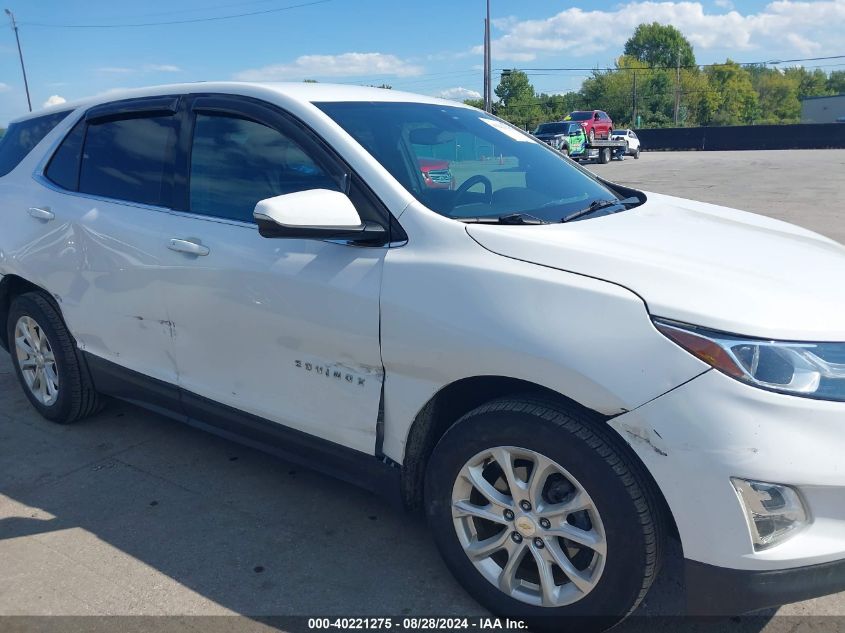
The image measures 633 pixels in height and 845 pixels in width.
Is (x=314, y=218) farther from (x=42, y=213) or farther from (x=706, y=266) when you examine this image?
(x=42, y=213)

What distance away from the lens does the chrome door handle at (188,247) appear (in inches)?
118

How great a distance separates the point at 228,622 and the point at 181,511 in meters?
0.86

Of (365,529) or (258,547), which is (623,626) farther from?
(258,547)

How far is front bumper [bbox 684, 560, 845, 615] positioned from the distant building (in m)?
104

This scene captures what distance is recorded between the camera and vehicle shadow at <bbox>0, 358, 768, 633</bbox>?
260 centimetres

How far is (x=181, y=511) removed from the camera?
3221mm

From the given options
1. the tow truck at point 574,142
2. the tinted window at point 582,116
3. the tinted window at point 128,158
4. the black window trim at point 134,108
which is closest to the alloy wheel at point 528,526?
the tinted window at point 128,158

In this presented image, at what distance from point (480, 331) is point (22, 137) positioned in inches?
139

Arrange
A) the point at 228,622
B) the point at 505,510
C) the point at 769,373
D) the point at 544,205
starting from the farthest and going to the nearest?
1. the point at 544,205
2. the point at 228,622
3. the point at 505,510
4. the point at 769,373

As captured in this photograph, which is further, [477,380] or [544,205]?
[544,205]

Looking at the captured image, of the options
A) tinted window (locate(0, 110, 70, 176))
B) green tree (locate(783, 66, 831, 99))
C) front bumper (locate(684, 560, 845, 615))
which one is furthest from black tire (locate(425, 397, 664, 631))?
green tree (locate(783, 66, 831, 99))

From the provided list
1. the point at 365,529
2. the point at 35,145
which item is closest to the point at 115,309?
the point at 35,145

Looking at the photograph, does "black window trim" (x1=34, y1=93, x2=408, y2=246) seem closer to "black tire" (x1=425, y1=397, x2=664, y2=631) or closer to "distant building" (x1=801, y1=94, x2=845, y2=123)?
"black tire" (x1=425, y1=397, x2=664, y2=631)

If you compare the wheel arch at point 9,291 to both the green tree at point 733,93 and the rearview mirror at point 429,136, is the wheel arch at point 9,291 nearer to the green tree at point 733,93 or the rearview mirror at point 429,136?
the rearview mirror at point 429,136
